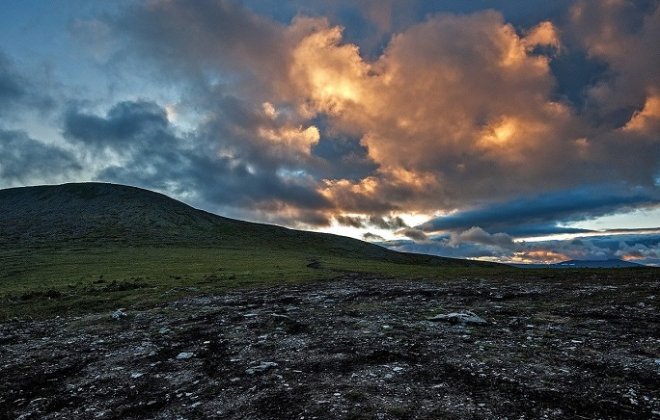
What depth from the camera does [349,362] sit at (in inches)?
603

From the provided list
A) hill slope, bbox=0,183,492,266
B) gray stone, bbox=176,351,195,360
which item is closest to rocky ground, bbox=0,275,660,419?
gray stone, bbox=176,351,195,360

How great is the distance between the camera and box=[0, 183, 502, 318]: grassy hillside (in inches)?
1692

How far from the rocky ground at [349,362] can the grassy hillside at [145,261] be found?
578 inches

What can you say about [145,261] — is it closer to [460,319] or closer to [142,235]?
[142,235]

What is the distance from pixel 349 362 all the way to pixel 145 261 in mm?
88122

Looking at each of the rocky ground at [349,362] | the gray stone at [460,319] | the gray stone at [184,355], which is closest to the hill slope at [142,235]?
the rocky ground at [349,362]

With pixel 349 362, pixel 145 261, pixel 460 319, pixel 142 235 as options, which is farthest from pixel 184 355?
pixel 142 235

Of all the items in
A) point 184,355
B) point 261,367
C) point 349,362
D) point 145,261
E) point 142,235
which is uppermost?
point 142,235

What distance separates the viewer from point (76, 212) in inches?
7869

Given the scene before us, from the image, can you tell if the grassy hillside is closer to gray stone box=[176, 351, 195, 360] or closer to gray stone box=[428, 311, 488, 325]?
gray stone box=[176, 351, 195, 360]

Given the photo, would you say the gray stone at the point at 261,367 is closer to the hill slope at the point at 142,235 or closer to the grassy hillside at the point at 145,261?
the grassy hillside at the point at 145,261

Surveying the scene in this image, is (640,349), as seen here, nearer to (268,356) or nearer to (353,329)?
(353,329)

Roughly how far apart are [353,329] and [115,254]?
10338cm

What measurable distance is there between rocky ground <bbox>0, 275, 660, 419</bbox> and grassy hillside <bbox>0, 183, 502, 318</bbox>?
1469 cm
